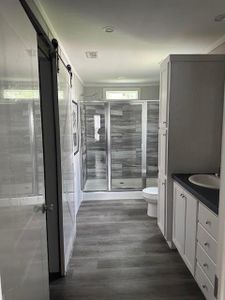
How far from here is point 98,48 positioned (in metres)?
2.91

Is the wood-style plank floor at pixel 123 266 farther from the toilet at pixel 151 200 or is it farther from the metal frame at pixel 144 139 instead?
the metal frame at pixel 144 139

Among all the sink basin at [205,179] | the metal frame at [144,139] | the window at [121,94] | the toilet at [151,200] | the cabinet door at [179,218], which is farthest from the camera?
the window at [121,94]

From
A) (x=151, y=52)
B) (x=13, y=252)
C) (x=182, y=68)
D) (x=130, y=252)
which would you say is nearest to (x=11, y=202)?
(x=13, y=252)

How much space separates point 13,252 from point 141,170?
4304mm

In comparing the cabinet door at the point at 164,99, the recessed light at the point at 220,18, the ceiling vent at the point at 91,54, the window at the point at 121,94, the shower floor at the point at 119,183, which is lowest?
the shower floor at the point at 119,183

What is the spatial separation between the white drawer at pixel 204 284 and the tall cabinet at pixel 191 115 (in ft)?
2.64

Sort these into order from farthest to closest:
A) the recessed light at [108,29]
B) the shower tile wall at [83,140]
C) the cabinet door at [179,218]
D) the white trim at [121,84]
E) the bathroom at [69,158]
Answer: the white trim at [121,84], the shower tile wall at [83,140], the cabinet door at [179,218], the recessed light at [108,29], the bathroom at [69,158]

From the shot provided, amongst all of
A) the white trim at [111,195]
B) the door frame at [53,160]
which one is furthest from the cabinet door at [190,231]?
the white trim at [111,195]

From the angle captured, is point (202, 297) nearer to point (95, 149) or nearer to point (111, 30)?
point (111, 30)

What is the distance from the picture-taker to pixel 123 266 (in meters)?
2.51

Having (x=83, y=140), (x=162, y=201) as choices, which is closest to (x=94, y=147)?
(x=83, y=140)

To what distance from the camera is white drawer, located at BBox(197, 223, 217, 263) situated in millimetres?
1788

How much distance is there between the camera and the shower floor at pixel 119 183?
196 inches

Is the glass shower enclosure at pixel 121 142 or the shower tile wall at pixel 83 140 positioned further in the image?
the glass shower enclosure at pixel 121 142
